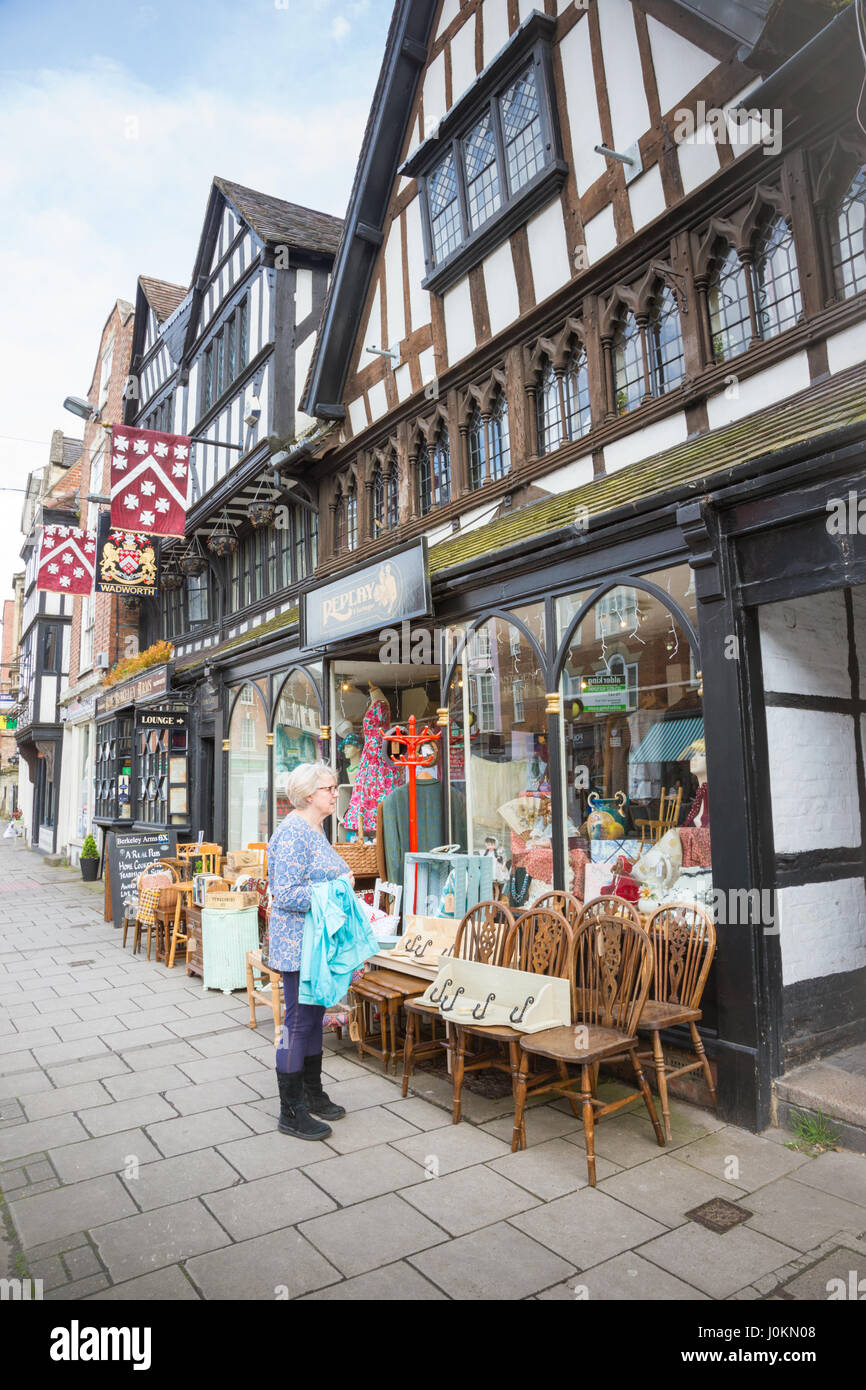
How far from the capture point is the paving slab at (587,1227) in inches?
122

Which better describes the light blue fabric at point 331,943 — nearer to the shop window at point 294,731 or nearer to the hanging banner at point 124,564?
the shop window at point 294,731

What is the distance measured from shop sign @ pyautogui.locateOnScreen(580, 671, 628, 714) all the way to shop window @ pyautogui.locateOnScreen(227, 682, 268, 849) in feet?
20.4

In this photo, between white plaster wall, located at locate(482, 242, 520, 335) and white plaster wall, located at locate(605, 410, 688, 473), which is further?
white plaster wall, located at locate(482, 242, 520, 335)

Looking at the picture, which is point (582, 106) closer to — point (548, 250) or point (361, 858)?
point (548, 250)

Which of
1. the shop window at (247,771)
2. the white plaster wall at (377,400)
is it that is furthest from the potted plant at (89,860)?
the white plaster wall at (377,400)

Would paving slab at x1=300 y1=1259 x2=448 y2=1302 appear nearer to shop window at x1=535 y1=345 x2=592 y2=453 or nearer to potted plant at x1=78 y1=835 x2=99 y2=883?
shop window at x1=535 y1=345 x2=592 y2=453

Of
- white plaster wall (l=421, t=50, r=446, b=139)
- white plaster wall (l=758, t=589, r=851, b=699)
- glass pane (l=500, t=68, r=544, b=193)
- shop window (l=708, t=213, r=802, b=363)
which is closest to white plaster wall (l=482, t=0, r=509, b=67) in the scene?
glass pane (l=500, t=68, r=544, b=193)

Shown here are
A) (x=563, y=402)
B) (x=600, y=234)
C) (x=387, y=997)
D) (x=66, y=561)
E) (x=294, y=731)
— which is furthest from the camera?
(x=66, y=561)

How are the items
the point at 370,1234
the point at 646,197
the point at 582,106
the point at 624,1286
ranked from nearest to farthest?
1. the point at 624,1286
2. the point at 370,1234
3. the point at 646,197
4. the point at 582,106

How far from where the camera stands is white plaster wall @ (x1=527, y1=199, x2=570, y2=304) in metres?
6.98

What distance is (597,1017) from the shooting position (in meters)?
4.35

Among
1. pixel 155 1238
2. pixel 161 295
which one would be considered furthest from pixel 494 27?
pixel 161 295

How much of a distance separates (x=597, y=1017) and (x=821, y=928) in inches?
58.1

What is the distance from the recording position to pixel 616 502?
538 centimetres
